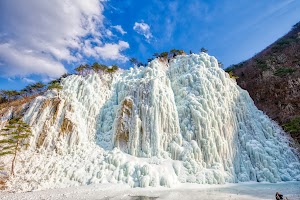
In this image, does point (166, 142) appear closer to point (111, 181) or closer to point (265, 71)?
→ point (111, 181)

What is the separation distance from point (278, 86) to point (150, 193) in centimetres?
2951

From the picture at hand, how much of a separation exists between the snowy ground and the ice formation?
3.61 ft

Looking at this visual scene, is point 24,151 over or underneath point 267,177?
over

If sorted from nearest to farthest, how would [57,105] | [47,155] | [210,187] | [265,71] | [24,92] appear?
[210,187], [47,155], [57,105], [24,92], [265,71]

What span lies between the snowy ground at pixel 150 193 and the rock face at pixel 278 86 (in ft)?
43.0

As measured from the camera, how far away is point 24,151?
2266 centimetres

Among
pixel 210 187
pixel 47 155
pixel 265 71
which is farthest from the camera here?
pixel 265 71

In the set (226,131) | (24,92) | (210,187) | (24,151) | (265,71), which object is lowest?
(210,187)

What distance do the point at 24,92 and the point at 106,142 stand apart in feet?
74.4

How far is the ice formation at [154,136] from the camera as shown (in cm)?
2006

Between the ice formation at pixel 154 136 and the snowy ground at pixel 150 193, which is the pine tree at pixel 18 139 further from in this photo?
the snowy ground at pixel 150 193

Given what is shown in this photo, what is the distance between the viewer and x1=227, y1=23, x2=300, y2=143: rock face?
30.9 metres

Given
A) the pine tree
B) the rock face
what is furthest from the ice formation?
the rock face

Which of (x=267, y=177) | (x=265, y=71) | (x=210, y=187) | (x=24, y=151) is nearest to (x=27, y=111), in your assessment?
(x=24, y=151)
